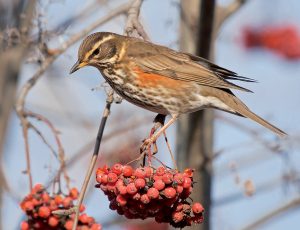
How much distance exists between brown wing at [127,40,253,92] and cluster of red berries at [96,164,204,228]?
1.41 m

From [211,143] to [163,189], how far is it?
6.56ft

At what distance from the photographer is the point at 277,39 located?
8.45 m

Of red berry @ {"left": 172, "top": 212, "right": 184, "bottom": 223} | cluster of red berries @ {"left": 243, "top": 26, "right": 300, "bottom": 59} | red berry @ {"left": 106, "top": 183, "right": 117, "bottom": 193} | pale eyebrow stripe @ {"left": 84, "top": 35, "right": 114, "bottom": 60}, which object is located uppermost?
cluster of red berries @ {"left": 243, "top": 26, "right": 300, "bottom": 59}

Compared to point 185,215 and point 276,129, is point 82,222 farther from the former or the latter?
point 276,129

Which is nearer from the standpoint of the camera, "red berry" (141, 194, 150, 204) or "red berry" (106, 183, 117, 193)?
"red berry" (141, 194, 150, 204)

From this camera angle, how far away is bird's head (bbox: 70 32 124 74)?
14.3 ft

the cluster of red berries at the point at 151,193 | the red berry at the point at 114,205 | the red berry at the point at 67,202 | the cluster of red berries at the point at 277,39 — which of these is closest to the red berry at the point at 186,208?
the cluster of red berries at the point at 151,193

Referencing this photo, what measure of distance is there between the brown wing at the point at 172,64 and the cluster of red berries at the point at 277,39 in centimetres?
355

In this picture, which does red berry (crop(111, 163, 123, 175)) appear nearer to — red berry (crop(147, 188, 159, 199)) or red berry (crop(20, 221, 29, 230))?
red berry (crop(147, 188, 159, 199))

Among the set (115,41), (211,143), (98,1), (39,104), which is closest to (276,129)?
(211,143)

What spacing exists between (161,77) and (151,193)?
5.47 ft

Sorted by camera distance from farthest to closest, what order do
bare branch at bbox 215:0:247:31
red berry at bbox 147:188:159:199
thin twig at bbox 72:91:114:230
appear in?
bare branch at bbox 215:0:247:31
red berry at bbox 147:188:159:199
thin twig at bbox 72:91:114:230

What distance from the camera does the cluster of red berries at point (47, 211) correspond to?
379 centimetres

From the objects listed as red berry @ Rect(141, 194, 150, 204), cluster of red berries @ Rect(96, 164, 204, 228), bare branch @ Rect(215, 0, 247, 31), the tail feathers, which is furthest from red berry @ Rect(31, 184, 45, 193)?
bare branch @ Rect(215, 0, 247, 31)
